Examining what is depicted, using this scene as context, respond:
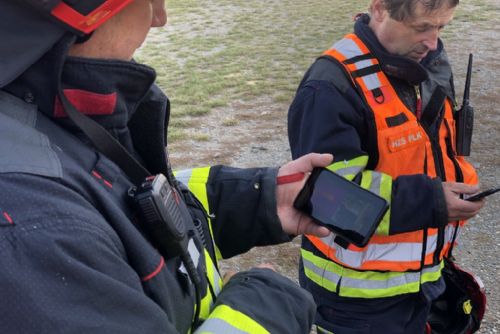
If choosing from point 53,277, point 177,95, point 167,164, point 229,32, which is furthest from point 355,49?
point 229,32

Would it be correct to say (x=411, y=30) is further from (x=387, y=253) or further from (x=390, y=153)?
(x=387, y=253)

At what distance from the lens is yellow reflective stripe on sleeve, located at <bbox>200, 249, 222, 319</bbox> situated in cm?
142

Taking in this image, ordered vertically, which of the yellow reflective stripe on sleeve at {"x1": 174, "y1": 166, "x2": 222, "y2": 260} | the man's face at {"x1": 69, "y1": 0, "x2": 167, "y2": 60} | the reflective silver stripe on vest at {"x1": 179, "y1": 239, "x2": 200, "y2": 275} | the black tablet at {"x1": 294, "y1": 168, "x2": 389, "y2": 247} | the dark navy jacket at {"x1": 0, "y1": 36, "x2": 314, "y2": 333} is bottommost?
the black tablet at {"x1": 294, "y1": 168, "x2": 389, "y2": 247}

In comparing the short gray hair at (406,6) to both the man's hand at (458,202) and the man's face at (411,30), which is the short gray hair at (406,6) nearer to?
the man's face at (411,30)

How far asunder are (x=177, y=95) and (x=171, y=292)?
7.35m

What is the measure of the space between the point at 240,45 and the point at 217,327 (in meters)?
10.6

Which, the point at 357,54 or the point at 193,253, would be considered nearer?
the point at 193,253

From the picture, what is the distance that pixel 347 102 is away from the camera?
236cm

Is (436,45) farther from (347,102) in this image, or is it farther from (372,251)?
Result: (372,251)

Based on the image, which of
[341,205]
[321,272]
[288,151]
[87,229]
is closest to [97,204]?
[87,229]

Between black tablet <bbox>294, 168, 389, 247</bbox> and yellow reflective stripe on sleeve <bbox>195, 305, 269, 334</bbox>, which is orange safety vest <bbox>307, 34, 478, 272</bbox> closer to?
black tablet <bbox>294, 168, 389, 247</bbox>

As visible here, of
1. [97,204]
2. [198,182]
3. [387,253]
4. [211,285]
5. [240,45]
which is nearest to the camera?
[97,204]

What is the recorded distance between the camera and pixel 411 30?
251 cm

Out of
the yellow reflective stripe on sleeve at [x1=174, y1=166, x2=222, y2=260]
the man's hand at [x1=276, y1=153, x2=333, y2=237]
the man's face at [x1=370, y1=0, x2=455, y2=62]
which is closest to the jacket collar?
the yellow reflective stripe on sleeve at [x1=174, y1=166, x2=222, y2=260]
